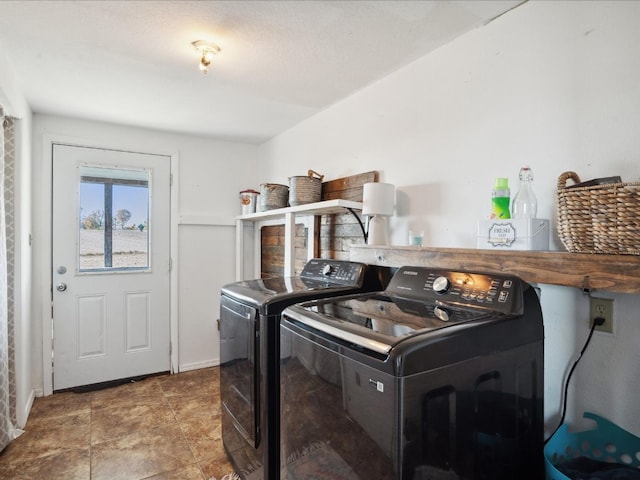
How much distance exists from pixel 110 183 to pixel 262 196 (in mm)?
1409

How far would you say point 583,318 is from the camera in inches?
50.7

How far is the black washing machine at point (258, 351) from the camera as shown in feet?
5.36

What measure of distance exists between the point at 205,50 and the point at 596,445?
7.39 feet

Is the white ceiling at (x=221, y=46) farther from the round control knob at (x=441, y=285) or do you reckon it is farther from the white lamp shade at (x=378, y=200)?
the round control knob at (x=441, y=285)

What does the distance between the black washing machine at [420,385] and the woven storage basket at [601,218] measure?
23cm

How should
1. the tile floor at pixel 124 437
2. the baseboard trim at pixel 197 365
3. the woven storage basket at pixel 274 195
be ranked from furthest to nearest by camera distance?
1. the baseboard trim at pixel 197 365
2. the woven storage basket at pixel 274 195
3. the tile floor at pixel 124 437

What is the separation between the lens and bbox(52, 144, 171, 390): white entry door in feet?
10.0

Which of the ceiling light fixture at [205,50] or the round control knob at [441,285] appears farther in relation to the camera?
the ceiling light fixture at [205,50]

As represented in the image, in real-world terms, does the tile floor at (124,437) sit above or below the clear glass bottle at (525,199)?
below

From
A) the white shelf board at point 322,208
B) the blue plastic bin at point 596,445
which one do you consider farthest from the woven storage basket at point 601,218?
the white shelf board at point 322,208

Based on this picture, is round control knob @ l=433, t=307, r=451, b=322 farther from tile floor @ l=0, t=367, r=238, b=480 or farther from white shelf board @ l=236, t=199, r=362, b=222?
tile floor @ l=0, t=367, r=238, b=480

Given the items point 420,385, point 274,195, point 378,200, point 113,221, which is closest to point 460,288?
point 420,385

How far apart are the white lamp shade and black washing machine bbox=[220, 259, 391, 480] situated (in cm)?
30

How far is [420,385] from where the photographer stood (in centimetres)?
91
